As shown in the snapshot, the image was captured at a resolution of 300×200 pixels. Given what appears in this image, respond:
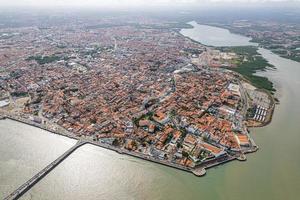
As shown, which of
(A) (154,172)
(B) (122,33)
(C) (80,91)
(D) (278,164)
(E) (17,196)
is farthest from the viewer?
(B) (122,33)

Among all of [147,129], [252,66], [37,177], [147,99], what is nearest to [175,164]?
[147,129]

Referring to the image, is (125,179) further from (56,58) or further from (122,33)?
(122,33)

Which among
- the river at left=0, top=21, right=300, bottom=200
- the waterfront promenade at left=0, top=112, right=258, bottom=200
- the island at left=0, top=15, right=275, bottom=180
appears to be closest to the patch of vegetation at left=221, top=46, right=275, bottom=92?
the island at left=0, top=15, right=275, bottom=180

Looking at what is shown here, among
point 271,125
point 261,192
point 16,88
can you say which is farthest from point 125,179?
point 16,88

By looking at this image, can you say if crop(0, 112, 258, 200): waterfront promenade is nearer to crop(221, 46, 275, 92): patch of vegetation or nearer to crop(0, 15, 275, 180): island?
crop(0, 15, 275, 180): island

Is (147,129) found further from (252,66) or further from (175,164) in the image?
(252,66)

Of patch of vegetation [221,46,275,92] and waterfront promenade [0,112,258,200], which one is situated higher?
patch of vegetation [221,46,275,92]

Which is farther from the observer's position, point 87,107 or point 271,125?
point 87,107

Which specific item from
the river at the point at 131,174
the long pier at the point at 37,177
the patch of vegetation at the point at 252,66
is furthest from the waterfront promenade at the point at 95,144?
the patch of vegetation at the point at 252,66
